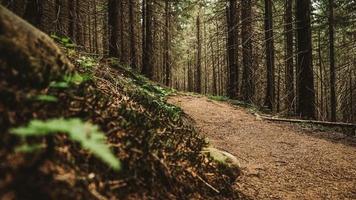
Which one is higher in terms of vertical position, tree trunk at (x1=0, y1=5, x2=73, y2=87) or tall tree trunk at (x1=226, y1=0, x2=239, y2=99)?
tall tree trunk at (x1=226, y1=0, x2=239, y2=99)

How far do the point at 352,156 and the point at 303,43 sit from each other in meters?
5.13

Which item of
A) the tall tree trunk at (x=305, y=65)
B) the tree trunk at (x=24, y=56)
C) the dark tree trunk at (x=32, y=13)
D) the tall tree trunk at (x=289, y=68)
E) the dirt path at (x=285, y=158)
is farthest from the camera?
the tall tree trunk at (x=289, y=68)

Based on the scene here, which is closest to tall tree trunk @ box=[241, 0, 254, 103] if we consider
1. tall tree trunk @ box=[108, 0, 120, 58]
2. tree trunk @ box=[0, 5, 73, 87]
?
tall tree trunk @ box=[108, 0, 120, 58]

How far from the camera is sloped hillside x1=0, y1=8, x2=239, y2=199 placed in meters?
1.57

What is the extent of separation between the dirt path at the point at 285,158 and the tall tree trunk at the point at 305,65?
164cm

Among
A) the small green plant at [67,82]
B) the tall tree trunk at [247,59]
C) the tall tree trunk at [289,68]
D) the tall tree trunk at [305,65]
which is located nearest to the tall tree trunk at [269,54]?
the tall tree trunk at [289,68]

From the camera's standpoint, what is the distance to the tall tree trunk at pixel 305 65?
10133mm

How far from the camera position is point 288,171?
5.11 meters

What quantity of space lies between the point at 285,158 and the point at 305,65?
17.4 feet

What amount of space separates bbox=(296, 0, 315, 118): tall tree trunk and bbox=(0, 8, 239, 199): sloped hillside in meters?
7.77

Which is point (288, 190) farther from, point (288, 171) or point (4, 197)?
point (4, 197)

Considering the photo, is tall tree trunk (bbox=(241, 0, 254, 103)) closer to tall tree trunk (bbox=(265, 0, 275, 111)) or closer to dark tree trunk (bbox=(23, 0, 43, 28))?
tall tree trunk (bbox=(265, 0, 275, 111))

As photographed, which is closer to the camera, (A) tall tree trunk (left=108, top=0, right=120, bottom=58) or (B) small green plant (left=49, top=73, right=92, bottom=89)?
(B) small green plant (left=49, top=73, right=92, bottom=89)

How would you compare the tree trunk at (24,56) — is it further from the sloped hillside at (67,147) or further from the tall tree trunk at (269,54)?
the tall tree trunk at (269,54)
